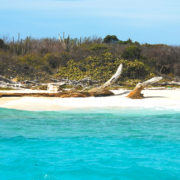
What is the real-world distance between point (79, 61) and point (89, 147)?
62.7 ft

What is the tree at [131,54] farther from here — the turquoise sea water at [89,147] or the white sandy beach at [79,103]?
the turquoise sea water at [89,147]

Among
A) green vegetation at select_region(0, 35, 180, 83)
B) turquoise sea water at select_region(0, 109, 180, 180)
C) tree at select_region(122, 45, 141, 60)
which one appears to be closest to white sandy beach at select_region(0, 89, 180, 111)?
turquoise sea water at select_region(0, 109, 180, 180)

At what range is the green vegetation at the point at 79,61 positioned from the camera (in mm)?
21938

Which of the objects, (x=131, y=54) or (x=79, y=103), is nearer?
(x=79, y=103)

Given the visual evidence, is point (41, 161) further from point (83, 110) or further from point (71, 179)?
point (83, 110)

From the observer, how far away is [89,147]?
A: 7.17 m

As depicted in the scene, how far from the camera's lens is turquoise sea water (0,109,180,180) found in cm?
580

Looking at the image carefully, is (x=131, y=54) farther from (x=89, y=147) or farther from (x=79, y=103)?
(x=89, y=147)

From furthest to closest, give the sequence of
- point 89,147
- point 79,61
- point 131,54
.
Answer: point 131,54, point 79,61, point 89,147

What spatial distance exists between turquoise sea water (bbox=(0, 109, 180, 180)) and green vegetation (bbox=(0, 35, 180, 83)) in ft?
31.2

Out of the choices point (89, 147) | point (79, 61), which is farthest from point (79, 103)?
point (79, 61)

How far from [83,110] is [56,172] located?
644 cm

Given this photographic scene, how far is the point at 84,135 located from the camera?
8.22m

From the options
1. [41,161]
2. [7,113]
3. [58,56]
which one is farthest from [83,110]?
[58,56]
